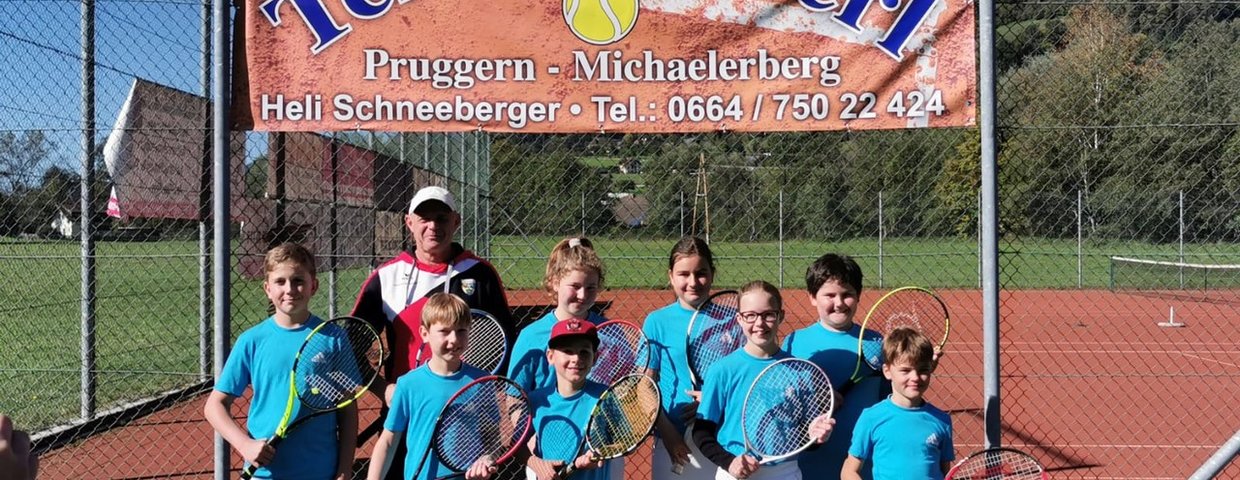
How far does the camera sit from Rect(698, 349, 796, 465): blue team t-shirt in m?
3.69

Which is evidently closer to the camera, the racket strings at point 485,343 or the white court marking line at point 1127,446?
the racket strings at point 485,343

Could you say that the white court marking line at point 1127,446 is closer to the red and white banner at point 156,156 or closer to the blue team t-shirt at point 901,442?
the blue team t-shirt at point 901,442

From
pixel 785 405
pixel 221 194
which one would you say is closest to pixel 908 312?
pixel 785 405

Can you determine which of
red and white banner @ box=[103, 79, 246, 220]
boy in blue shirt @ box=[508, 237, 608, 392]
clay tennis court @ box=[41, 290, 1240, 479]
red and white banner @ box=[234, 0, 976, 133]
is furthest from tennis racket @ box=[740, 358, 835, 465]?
red and white banner @ box=[103, 79, 246, 220]

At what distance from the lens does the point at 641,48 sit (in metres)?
4.64

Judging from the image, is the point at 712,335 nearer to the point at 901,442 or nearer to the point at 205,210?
the point at 901,442

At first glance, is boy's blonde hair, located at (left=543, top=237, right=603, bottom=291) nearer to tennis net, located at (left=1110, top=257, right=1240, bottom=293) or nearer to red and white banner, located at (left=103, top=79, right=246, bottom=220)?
red and white banner, located at (left=103, top=79, right=246, bottom=220)

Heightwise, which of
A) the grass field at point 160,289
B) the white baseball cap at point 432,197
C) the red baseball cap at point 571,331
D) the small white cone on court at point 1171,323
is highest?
the white baseball cap at point 432,197

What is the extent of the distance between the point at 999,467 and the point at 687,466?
1.17 meters

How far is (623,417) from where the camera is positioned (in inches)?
140

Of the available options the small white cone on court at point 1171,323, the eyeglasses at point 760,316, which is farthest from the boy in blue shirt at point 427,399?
the small white cone on court at point 1171,323

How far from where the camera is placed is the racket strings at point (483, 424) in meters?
3.47

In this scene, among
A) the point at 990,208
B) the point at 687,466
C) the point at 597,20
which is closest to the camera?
the point at 687,466

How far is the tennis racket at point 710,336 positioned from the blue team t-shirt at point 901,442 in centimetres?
61
